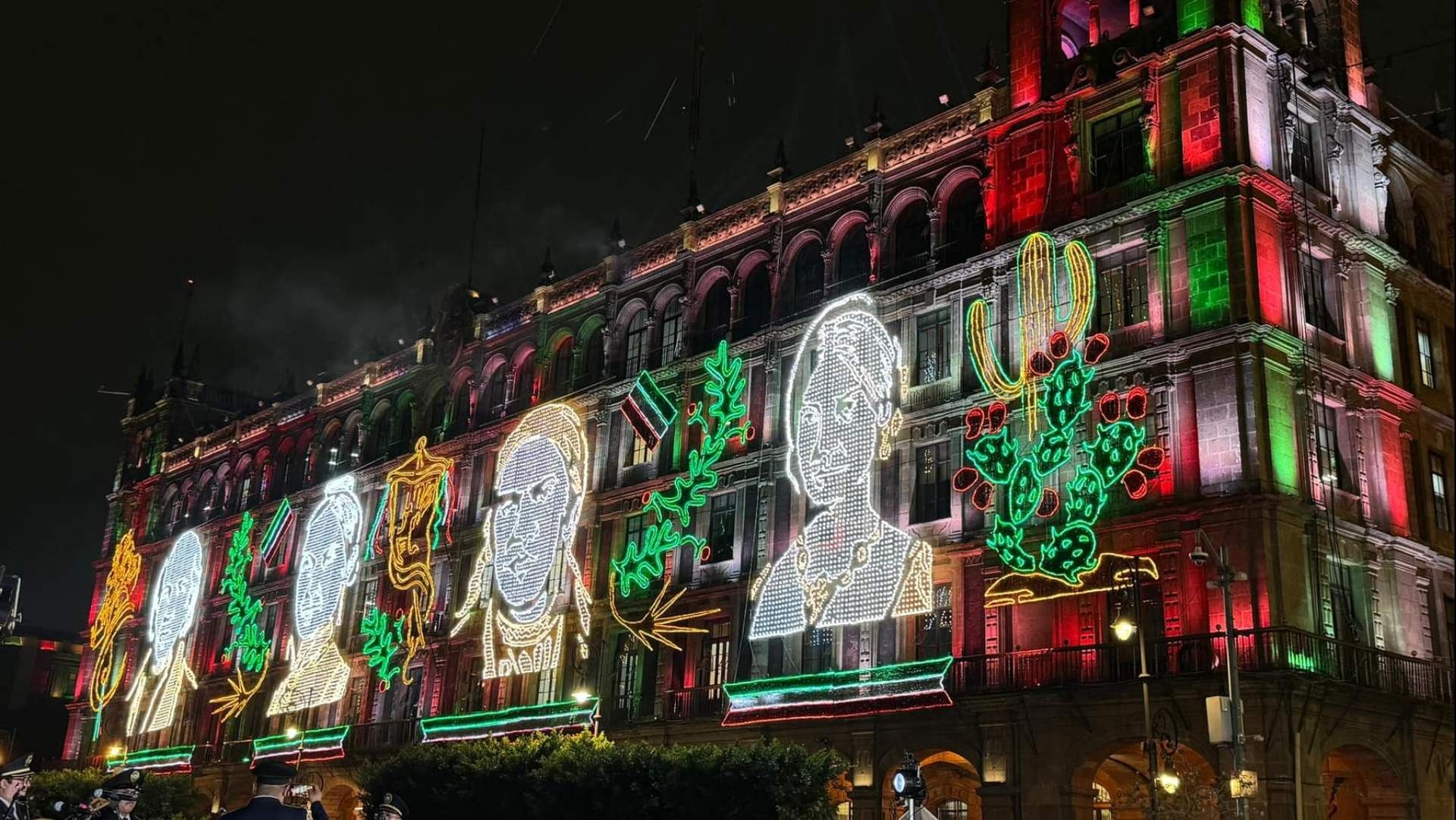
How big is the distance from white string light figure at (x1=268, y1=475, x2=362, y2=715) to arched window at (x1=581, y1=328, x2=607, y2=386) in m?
13.5

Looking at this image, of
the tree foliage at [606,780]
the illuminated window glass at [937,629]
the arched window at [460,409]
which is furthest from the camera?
the arched window at [460,409]

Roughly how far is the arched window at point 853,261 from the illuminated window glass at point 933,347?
9.21ft

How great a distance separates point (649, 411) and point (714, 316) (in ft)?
12.7

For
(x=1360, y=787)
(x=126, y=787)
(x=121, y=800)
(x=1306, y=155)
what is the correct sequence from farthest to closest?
1. (x=1306, y=155)
2. (x=1360, y=787)
3. (x=126, y=787)
4. (x=121, y=800)

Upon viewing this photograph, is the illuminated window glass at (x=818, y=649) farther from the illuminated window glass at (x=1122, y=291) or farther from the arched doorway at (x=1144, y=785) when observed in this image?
the illuminated window glass at (x=1122, y=291)

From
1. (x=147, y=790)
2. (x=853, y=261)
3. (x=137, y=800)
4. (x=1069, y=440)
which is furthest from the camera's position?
(x=147, y=790)

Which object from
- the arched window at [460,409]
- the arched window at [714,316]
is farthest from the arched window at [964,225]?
the arched window at [460,409]

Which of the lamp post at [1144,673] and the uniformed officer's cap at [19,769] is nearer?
the uniformed officer's cap at [19,769]

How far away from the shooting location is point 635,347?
46.4 meters

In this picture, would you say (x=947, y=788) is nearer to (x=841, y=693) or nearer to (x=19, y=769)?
(x=841, y=693)

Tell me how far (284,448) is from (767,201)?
100 feet

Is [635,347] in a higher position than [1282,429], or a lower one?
higher

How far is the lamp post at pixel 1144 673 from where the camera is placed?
82.1ft

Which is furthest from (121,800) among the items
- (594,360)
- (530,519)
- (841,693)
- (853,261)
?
(594,360)
